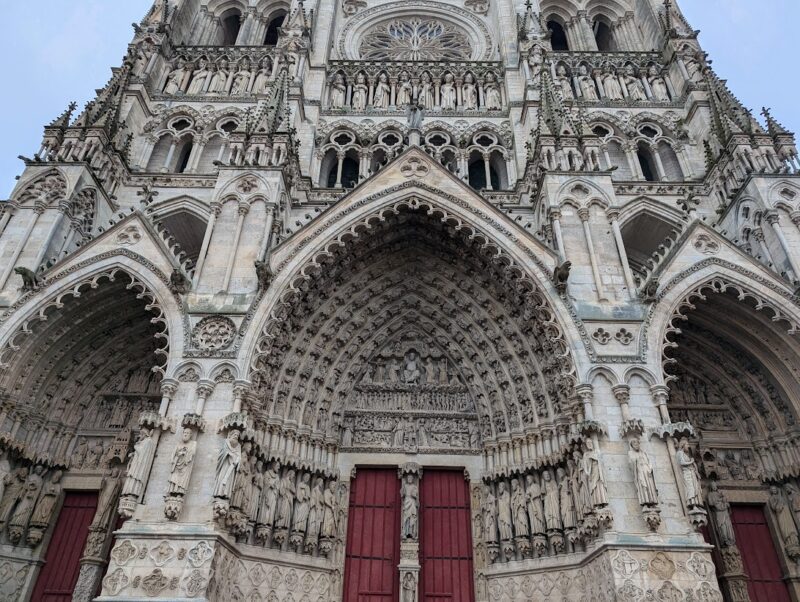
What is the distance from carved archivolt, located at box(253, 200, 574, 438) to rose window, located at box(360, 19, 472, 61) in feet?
31.9

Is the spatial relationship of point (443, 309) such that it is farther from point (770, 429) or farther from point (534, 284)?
point (770, 429)

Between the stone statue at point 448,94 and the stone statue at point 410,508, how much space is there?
1113cm

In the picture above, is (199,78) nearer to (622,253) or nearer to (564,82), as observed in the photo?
(564,82)

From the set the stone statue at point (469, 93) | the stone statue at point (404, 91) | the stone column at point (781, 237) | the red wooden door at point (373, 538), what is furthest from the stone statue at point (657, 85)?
the red wooden door at point (373, 538)

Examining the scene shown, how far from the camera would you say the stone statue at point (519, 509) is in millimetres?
9859

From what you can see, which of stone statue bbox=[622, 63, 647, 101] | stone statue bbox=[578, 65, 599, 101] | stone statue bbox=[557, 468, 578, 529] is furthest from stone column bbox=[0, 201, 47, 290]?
stone statue bbox=[622, 63, 647, 101]

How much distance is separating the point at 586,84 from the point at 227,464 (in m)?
15.6

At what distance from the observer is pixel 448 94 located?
56.1ft

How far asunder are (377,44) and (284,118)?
8637mm

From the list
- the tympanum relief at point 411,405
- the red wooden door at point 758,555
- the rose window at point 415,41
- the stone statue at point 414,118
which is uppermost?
the rose window at point 415,41

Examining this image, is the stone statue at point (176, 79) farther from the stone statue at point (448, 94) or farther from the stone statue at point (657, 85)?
the stone statue at point (657, 85)

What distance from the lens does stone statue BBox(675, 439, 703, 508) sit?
826 centimetres

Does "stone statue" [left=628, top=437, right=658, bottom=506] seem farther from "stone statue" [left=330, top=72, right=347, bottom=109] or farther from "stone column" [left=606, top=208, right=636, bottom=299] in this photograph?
"stone statue" [left=330, top=72, right=347, bottom=109]

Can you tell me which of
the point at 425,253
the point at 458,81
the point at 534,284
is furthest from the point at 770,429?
the point at 458,81
